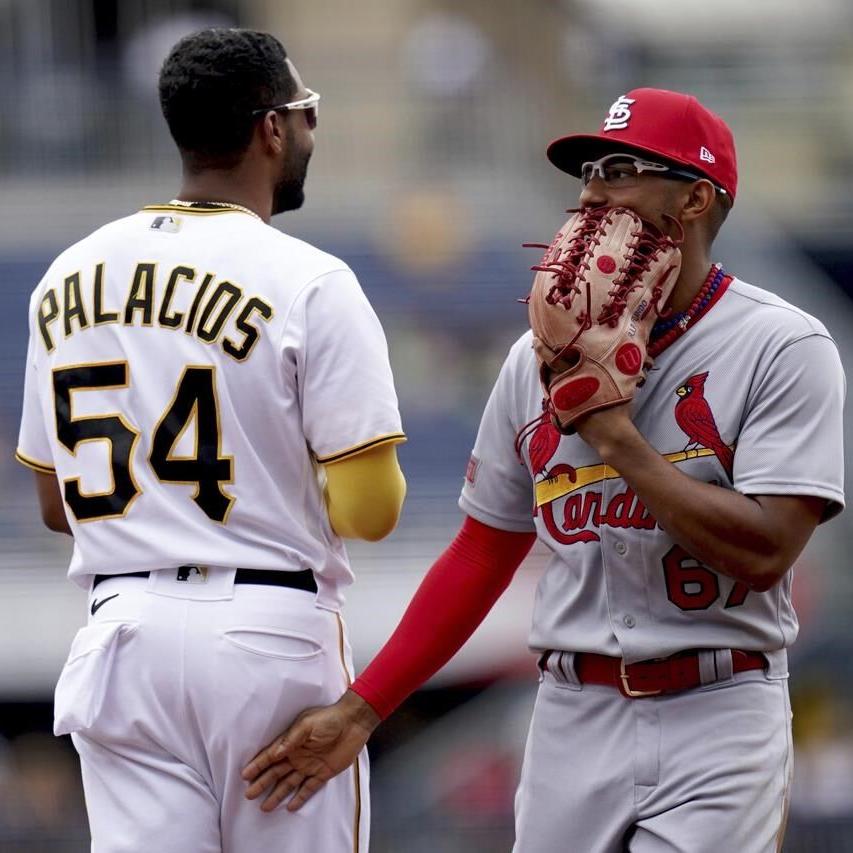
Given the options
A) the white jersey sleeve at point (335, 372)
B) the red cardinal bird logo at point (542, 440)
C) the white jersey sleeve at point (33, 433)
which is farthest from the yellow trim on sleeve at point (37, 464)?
the red cardinal bird logo at point (542, 440)

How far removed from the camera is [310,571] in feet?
9.77

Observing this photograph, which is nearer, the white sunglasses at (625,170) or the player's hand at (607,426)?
the player's hand at (607,426)

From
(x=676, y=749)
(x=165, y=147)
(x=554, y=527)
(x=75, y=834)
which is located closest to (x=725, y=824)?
(x=676, y=749)

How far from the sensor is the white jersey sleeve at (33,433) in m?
3.17

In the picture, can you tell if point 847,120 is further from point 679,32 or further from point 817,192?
point 679,32

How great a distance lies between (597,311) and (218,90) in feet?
Result: 3.09

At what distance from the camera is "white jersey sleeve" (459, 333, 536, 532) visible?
3.06 m

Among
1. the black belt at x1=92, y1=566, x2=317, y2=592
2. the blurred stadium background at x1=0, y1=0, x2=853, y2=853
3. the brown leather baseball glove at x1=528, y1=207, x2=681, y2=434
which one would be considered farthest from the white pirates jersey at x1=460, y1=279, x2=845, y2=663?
the blurred stadium background at x1=0, y1=0, x2=853, y2=853

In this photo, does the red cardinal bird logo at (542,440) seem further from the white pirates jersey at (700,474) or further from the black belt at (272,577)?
the black belt at (272,577)

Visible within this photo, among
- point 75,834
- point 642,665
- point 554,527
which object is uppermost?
point 554,527

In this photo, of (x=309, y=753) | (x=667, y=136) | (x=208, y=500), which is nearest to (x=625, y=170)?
(x=667, y=136)

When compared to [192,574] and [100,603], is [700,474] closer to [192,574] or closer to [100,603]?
[192,574]

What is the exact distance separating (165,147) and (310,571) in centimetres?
719

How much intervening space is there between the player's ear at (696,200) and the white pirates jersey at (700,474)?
0.16m
